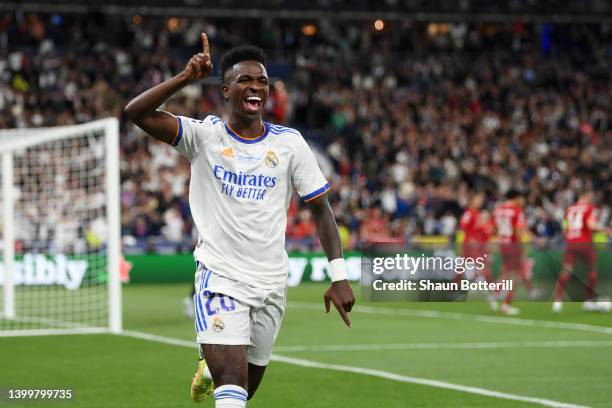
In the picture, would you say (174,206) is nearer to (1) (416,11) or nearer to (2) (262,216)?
(1) (416,11)

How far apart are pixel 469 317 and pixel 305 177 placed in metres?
13.4

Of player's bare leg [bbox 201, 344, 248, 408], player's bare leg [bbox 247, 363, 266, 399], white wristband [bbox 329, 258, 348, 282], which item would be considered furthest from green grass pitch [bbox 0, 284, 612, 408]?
player's bare leg [bbox 201, 344, 248, 408]

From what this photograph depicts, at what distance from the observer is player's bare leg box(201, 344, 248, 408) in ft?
21.1

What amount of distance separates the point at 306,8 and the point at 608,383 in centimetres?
2967

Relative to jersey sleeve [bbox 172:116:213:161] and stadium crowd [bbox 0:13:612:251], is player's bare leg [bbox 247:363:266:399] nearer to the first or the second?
jersey sleeve [bbox 172:116:213:161]

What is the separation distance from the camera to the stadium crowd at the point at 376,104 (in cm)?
3184

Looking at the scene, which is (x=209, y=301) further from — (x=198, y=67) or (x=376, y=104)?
(x=376, y=104)

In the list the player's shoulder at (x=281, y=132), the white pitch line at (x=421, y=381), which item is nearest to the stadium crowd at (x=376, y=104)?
the white pitch line at (x=421, y=381)

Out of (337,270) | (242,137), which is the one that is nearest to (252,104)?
(242,137)

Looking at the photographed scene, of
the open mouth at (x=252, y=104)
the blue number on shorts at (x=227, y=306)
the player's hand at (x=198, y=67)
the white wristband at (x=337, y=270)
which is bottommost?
the blue number on shorts at (x=227, y=306)

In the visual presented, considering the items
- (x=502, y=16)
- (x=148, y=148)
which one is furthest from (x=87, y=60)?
(x=502, y=16)

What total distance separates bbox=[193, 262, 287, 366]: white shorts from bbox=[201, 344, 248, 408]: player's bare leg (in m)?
0.05

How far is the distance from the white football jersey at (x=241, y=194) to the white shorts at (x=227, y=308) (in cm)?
5

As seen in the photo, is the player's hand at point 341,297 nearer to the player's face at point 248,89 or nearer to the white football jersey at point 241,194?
the white football jersey at point 241,194
